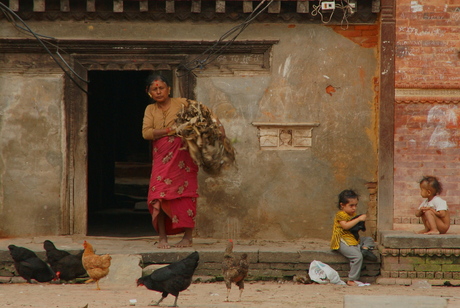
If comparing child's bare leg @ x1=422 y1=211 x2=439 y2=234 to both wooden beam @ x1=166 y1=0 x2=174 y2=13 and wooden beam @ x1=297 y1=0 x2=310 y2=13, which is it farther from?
wooden beam @ x1=166 y1=0 x2=174 y2=13

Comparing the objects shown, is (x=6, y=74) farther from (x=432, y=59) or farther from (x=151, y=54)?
(x=432, y=59)

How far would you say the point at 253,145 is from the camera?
10.2 meters

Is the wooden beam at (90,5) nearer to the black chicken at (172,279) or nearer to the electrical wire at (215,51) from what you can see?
the electrical wire at (215,51)

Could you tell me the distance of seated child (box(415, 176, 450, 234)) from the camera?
9047 millimetres

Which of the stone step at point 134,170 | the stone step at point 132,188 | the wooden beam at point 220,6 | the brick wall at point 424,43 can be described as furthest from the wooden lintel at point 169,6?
the stone step at point 134,170

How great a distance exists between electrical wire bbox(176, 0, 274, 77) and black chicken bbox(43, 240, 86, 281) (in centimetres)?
282

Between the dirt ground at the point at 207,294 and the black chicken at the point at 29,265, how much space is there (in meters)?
0.12

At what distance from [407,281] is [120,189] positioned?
9.04 metres

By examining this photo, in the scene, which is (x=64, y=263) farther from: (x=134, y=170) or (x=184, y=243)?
(x=134, y=170)

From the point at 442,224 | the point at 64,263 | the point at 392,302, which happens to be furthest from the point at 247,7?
the point at 392,302

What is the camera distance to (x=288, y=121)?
10141 millimetres

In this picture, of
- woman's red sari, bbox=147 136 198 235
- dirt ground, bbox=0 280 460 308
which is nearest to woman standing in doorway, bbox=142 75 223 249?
woman's red sari, bbox=147 136 198 235

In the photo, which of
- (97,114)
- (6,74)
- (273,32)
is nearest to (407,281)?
(273,32)

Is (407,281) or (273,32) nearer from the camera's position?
(407,281)
